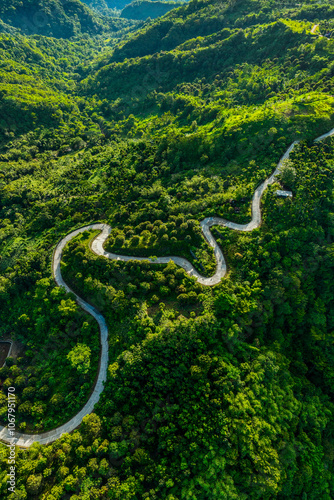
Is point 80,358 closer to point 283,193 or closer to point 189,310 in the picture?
point 189,310

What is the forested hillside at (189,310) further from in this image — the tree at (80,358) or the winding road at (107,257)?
the winding road at (107,257)

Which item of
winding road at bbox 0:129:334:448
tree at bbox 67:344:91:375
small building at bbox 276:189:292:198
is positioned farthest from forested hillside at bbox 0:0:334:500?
winding road at bbox 0:129:334:448

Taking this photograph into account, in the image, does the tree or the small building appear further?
the small building

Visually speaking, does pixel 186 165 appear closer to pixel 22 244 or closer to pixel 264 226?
pixel 264 226

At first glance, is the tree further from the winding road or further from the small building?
the small building

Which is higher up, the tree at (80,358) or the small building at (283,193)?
the small building at (283,193)

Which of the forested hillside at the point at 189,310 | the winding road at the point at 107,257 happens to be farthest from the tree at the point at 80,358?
the winding road at the point at 107,257

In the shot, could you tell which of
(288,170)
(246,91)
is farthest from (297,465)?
(246,91)
